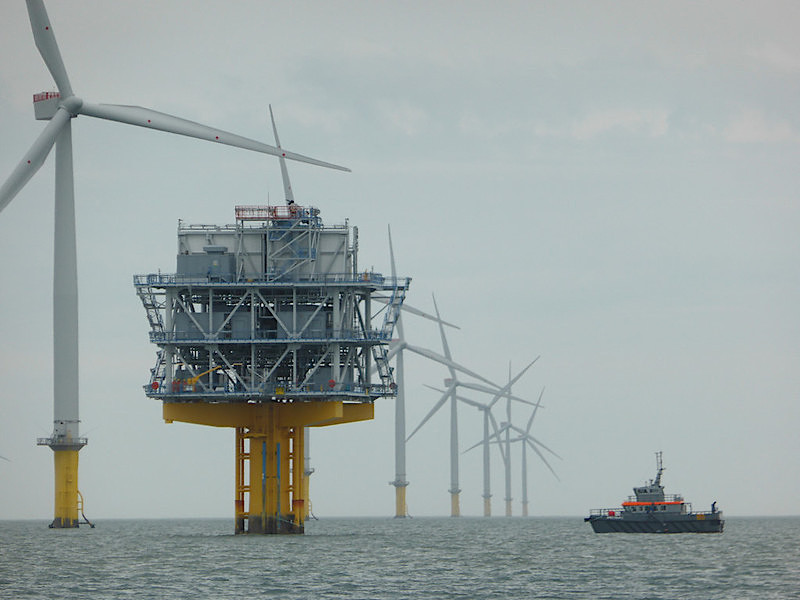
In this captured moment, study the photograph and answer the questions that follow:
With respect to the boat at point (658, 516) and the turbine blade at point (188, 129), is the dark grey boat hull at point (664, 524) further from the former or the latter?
the turbine blade at point (188, 129)

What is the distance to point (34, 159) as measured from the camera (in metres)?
110

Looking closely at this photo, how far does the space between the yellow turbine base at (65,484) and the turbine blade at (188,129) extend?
27.4 metres

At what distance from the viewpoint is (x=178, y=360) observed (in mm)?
103562

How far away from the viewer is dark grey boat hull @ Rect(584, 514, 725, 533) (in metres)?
139

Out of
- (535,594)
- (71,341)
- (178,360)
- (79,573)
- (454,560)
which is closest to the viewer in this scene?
(535,594)

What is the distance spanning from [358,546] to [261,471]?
8.94 meters

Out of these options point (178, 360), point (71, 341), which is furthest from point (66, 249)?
point (178, 360)

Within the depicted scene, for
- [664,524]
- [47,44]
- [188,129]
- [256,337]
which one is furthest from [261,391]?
[664,524]

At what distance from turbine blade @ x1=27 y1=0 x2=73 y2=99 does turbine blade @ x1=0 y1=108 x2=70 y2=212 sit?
214 cm

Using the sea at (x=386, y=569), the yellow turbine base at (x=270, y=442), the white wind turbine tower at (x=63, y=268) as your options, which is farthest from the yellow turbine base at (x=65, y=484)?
the yellow turbine base at (x=270, y=442)

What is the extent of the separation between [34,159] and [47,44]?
974 centimetres

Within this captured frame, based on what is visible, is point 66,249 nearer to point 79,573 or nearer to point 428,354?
point 79,573

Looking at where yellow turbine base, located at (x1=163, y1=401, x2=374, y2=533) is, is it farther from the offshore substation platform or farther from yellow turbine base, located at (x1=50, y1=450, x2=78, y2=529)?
yellow turbine base, located at (x1=50, y1=450, x2=78, y2=529)

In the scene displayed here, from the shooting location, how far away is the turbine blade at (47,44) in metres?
110
